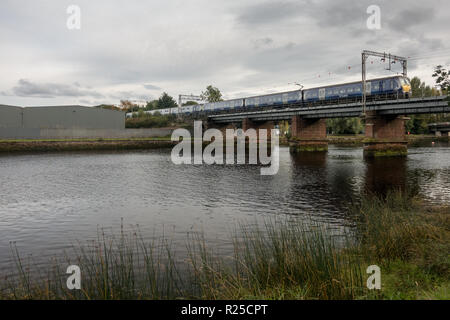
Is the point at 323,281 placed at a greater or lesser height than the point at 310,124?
lesser

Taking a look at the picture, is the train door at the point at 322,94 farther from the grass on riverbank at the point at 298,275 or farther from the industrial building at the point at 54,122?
the grass on riverbank at the point at 298,275

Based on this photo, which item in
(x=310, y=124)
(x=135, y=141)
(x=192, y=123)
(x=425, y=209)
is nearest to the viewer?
(x=425, y=209)

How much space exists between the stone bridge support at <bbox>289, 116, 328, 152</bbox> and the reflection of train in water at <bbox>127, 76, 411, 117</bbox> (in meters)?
3.60

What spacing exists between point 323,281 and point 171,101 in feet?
568

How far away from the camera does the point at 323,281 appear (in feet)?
22.5

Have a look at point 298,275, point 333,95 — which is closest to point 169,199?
point 298,275

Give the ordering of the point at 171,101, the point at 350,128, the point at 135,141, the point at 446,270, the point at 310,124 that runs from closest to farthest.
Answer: the point at 446,270 < the point at 310,124 < the point at 135,141 < the point at 350,128 < the point at 171,101

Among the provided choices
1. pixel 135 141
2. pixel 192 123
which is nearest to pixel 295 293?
pixel 135 141

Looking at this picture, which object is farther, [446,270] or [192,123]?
[192,123]

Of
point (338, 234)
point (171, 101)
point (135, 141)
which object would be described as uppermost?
point (171, 101)

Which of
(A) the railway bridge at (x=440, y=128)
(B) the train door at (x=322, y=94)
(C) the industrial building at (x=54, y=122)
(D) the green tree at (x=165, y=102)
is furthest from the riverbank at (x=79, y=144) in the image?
(D) the green tree at (x=165, y=102)

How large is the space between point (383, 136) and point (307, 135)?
52.8ft

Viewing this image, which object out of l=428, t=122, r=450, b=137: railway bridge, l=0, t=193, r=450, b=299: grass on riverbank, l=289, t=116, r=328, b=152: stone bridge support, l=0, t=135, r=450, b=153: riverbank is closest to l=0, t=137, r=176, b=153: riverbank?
l=0, t=135, r=450, b=153: riverbank
